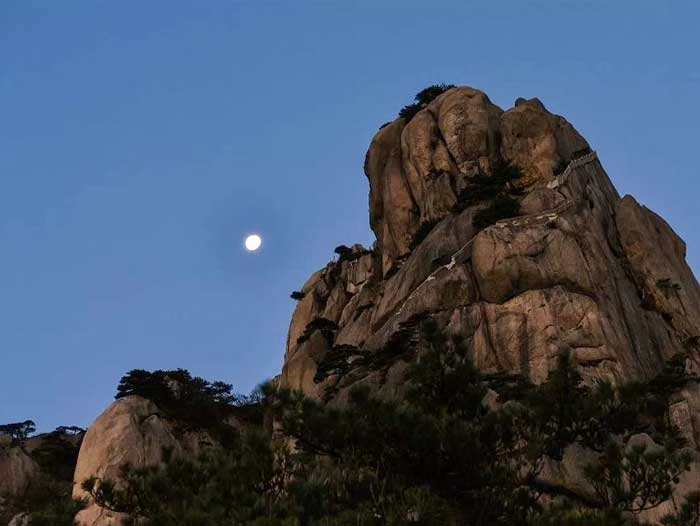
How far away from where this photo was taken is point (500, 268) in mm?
43344

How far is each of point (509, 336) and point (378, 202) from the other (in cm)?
3123

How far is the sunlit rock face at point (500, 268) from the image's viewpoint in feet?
130

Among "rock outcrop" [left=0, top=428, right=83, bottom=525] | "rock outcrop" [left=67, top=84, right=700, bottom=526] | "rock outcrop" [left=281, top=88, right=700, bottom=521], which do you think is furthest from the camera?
"rock outcrop" [left=0, top=428, right=83, bottom=525]

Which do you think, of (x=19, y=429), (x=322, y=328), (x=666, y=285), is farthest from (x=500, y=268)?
(x=19, y=429)

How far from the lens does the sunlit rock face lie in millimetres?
39500

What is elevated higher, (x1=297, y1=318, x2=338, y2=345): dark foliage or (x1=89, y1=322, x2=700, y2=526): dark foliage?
(x1=297, y1=318, x2=338, y2=345): dark foliage

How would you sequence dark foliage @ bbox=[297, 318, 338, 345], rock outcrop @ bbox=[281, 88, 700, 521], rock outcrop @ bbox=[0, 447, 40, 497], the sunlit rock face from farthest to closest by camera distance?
1. dark foliage @ bbox=[297, 318, 338, 345]
2. rock outcrop @ bbox=[0, 447, 40, 497]
3. the sunlit rock face
4. rock outcrop @ bbox=[281, 88, 700, 521]

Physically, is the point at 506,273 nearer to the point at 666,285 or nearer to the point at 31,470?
the point at 666,285

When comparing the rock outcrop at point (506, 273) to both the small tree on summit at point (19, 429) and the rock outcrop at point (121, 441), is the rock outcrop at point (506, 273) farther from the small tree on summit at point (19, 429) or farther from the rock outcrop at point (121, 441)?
the small tree on summit at point (19, 429)

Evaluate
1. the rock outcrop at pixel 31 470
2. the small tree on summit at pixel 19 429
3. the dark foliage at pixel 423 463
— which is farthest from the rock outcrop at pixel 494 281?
the small tree on summit at pixel 19 429

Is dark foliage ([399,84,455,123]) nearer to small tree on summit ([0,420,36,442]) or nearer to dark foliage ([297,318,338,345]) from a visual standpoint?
dark foliage ([297,318,338,345])

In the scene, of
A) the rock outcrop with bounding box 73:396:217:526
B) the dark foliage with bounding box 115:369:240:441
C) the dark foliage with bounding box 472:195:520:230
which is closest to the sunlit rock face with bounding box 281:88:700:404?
the dark foliage with bounding box 472:195:520:230

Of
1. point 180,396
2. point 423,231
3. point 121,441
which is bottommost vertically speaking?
point 121,441

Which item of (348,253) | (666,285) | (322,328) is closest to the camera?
(666,285)
